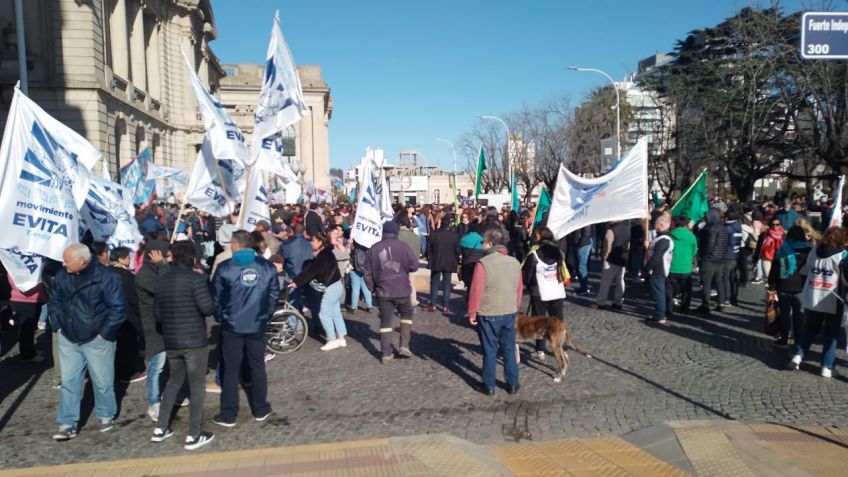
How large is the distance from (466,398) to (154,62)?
132 ft

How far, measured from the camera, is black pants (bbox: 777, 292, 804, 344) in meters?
7.70

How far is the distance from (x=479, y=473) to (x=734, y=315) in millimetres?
7488

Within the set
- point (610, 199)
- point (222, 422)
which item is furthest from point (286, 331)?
point (610, 199)

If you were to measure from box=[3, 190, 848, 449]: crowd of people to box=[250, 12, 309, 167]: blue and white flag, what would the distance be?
5.40 ft

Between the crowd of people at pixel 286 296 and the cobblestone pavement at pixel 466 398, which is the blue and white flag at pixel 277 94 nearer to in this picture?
the crowd of people at pixel 286 296

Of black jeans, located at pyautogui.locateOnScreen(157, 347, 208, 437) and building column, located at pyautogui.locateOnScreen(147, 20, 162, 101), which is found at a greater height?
building column, located at pyautogui.locateOnScreen(147, 20, 162, 101)

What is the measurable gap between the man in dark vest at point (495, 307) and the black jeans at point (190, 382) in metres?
2.68

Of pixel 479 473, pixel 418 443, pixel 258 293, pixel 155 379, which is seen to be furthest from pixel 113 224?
pixel 479 473

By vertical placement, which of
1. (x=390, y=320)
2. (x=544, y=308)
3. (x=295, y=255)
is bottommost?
(x=390, y=320)

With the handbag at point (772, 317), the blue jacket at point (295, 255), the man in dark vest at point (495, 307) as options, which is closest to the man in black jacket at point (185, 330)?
the man in dark vest at point (495, 307)

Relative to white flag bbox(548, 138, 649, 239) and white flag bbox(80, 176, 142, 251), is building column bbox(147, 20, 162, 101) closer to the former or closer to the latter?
white flag bbox(80, 176, 142, 251)

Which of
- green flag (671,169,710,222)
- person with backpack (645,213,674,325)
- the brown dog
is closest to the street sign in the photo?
the brown dog

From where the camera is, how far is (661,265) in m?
9.71

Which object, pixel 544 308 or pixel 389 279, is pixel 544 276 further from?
pixel 389 279
